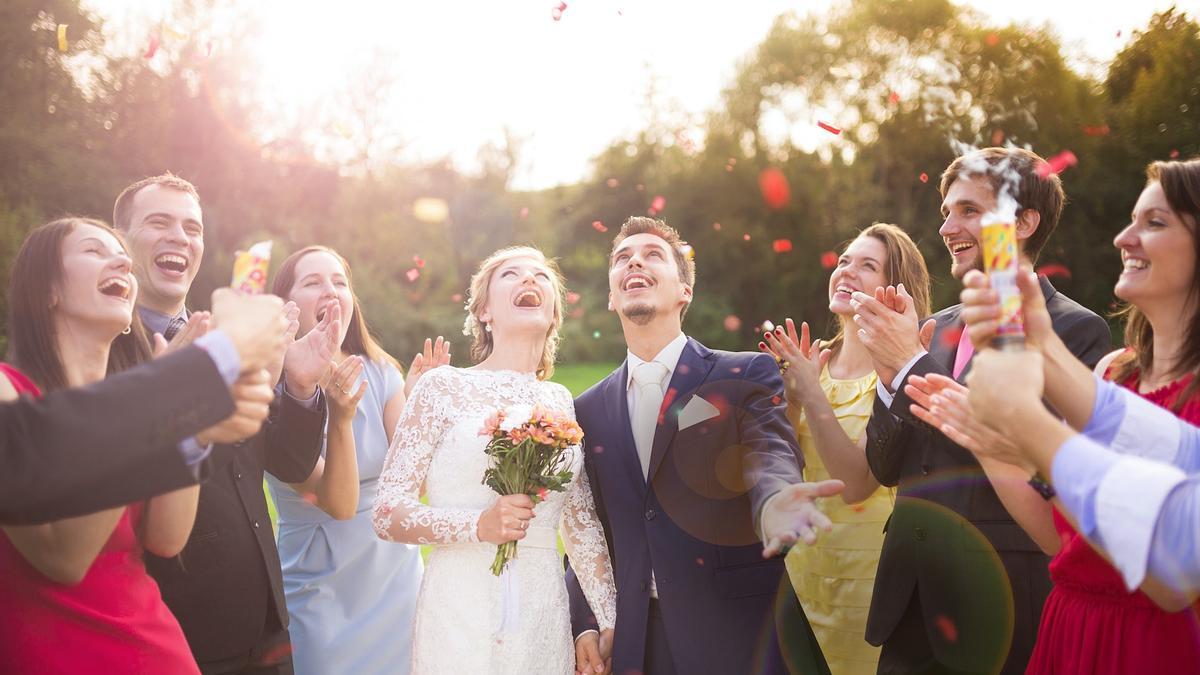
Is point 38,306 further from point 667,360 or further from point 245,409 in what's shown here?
point 667,360

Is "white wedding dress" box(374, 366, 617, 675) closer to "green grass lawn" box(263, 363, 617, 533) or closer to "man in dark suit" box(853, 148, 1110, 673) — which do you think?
"man in dark suit" box(853, 148, 1110, 673)

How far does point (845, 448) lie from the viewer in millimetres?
5484

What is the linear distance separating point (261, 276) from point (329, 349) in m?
1.63

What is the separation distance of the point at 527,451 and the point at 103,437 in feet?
6.42

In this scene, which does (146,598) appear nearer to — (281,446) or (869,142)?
(281,446)

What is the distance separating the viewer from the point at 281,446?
4586 mm

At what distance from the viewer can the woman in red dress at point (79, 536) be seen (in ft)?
9.96

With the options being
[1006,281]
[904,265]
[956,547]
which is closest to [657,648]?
[956,547]

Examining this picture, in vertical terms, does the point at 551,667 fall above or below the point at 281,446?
below

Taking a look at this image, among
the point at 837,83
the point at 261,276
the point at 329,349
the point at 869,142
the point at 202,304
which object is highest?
the point at 837,83

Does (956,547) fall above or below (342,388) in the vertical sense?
below

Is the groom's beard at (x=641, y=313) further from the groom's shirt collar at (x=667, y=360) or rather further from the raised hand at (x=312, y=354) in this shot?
the raised hand at (x=312, y=354)

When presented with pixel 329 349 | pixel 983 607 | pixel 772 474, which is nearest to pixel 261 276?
pixel 329 349

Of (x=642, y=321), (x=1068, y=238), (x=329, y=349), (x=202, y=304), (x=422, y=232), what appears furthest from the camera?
(x=422, y=232)
